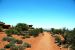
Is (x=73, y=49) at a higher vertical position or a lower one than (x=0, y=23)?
lower

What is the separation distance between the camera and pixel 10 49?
21.8 m

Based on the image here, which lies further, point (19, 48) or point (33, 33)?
point (33, 33)

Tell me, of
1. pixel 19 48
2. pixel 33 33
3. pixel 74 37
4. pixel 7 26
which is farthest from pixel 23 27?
pixel 19 48

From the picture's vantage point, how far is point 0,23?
69.4 metres

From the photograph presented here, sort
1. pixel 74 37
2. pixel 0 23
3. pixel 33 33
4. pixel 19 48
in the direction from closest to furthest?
pixel 19 48 < pixel 74 37 < pixel 33 33 < pixel 0 23

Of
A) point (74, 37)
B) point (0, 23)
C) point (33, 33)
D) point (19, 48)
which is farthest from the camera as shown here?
point (0, 23)

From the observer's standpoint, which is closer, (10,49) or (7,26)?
(10,49)

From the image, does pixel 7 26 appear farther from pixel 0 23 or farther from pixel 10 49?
pixel 10 49

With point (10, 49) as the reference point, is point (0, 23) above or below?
above

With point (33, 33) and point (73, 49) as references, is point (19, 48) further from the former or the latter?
point (33, 33)

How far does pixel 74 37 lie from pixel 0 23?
155 ft

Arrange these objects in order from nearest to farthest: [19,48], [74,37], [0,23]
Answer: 1. [19,48]
2. [74,37]
3. [0,23]

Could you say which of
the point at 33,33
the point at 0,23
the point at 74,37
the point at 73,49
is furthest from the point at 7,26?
the point at 73,49

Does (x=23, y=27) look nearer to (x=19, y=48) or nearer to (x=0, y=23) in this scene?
(x=0, y=23)
